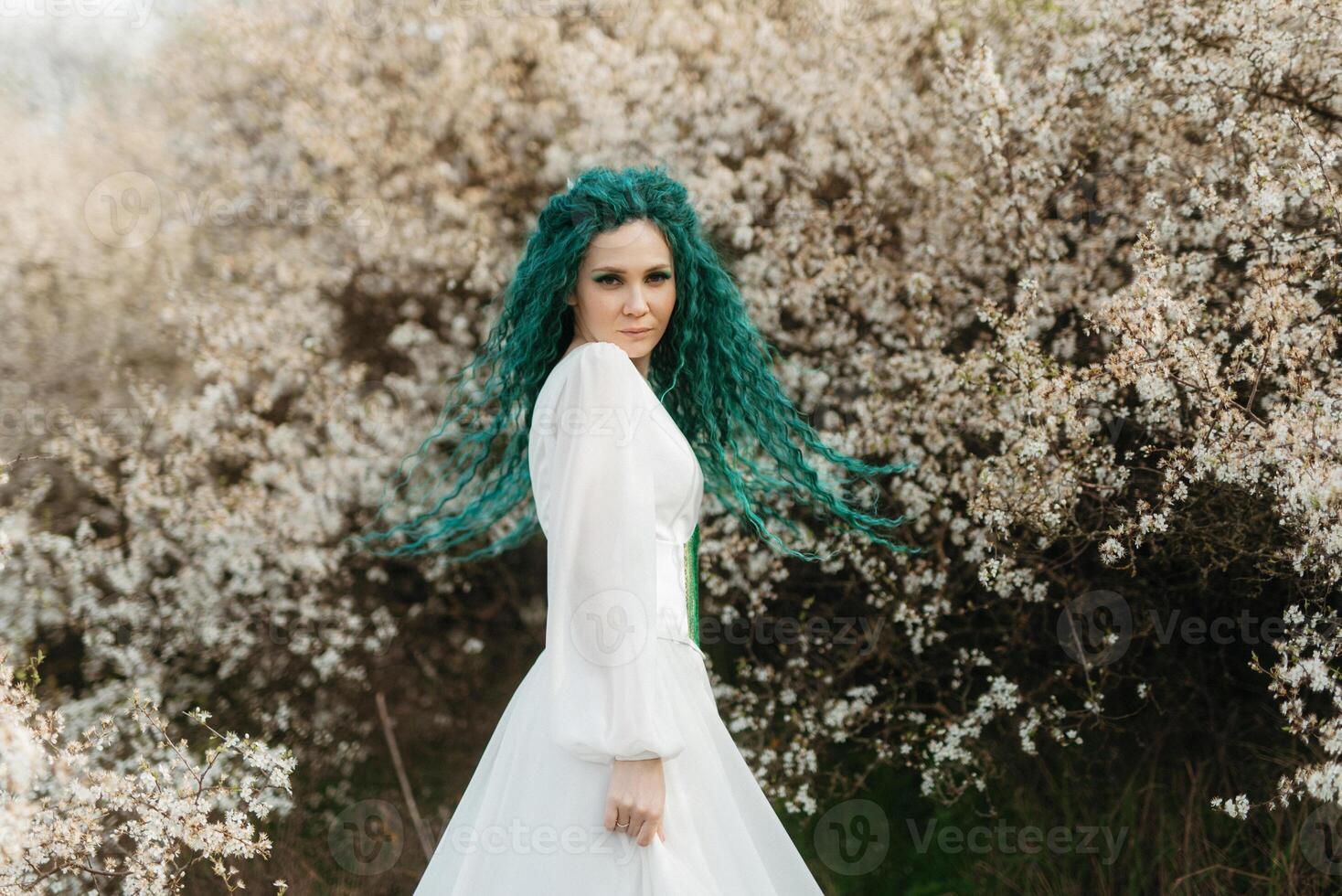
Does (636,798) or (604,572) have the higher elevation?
(604,572)

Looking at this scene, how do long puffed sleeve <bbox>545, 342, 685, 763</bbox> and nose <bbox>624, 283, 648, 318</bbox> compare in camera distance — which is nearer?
long puffed sleeve <bbox>545, 342, 685, 763</bbox>

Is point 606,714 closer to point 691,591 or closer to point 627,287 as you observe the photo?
point 691,591

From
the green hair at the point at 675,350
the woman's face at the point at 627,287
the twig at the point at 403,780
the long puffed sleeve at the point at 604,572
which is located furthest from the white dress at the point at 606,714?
the twig at the point at 403,780

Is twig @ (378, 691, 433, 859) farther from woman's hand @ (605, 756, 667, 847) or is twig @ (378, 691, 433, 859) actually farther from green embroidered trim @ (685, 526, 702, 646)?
woman's hand @ (605, 756, 667, 847)

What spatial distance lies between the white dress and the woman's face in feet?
0.68

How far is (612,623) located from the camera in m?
1.93

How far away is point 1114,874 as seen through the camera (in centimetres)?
332

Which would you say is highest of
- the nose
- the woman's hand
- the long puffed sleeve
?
the nose

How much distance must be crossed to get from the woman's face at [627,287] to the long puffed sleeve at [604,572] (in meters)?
0.22

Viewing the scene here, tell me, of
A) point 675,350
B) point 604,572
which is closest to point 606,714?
point 604,572

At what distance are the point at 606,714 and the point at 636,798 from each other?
0.55 ft

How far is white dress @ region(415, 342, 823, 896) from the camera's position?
1920mm

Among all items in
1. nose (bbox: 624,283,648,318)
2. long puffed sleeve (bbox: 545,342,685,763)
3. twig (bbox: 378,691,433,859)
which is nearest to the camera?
long puffed sleeve (bbox: 545,342,685,763)

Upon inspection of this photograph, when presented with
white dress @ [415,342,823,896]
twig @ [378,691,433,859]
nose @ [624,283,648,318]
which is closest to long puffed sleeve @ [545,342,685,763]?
white dress @ [415,342,823,896]
